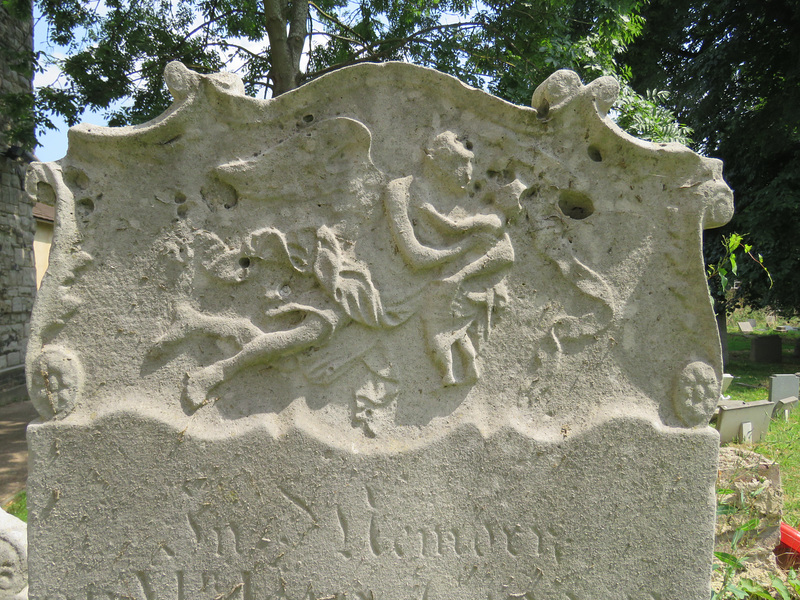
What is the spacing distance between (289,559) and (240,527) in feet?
0.71

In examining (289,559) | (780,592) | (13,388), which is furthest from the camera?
(13,388)

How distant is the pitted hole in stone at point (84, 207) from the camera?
1.92m

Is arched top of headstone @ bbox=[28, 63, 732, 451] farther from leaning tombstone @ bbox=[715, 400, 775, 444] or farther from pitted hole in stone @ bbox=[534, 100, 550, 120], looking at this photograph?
leaning tombstone @ bbox=[715, 400, 775, 444]

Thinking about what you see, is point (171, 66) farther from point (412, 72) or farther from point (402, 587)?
point (402, 587)

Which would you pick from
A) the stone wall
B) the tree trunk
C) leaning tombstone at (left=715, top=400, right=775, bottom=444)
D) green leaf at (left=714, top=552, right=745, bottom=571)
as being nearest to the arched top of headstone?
green leaf at (left=714, top=552, right=745, bottom=571)

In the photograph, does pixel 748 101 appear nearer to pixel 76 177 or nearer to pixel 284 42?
pixel 284 42

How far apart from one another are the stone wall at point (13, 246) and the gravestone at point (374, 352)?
24.4ft

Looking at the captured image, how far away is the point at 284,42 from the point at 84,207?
3.54 meters

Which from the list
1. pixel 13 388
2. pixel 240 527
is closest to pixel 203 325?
pixel 240 527

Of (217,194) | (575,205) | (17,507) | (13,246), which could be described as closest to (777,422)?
(575,205)

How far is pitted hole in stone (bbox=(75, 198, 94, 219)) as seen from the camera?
192 centimetres

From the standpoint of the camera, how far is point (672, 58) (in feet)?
36.2

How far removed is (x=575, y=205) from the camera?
2.11m

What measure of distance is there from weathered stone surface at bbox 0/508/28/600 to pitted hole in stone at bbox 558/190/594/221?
101 inches
